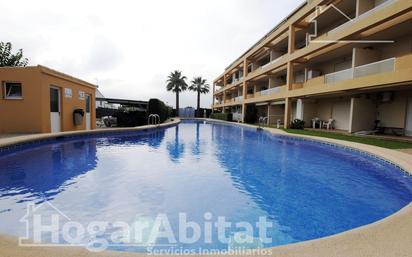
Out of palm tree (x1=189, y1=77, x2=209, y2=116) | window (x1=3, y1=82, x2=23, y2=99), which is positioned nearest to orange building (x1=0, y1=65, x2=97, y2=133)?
window (x1=3, y1=82, x2=23, y2=99)

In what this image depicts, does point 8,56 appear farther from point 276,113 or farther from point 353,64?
point 353,64

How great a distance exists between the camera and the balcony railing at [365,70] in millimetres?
12258

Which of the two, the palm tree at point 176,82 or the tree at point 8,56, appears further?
the palm tree at point 176,82

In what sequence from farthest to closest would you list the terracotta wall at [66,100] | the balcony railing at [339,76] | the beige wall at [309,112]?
the beige wall at [309,112] < the balcony railing at [339,76] < the terracotta wall at [66,100]

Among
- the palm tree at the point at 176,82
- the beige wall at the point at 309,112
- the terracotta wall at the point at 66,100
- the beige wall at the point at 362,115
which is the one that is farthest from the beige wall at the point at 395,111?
the palm tree at the point at 176,82

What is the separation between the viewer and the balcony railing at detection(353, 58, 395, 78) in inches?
479

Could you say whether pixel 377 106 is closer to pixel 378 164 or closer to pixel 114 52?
pixel 378 164

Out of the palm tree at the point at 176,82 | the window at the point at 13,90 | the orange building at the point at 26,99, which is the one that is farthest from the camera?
the palm tree at the point at 176,82

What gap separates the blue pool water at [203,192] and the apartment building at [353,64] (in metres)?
7.14

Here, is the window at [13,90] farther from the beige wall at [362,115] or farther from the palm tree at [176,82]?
the palm tree at [176,82]

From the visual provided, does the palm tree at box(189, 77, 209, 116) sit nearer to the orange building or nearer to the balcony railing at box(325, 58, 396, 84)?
the balcony railing at box(325, 58, 396, 84)

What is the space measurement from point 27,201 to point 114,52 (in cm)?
1887

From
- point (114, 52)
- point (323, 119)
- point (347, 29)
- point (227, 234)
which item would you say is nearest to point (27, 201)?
point (227, 234)

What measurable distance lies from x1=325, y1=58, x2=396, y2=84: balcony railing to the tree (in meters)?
34.5
